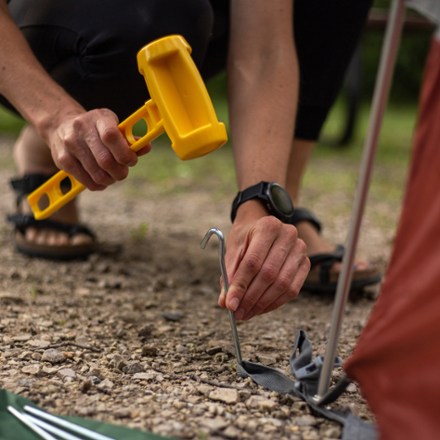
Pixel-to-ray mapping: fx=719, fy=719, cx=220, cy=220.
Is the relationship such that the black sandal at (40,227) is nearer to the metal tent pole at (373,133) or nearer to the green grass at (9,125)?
the metal tent pole at (373,133)

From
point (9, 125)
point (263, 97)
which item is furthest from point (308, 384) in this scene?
point (9, 125)

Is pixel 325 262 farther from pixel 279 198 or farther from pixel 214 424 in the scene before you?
pixel 214 424

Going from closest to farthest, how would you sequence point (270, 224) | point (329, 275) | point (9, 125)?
point (270, 224) < point (329, 275) < point (9, 125)

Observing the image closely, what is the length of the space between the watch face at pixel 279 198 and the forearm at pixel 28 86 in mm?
359

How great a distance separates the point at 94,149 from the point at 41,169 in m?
0.84

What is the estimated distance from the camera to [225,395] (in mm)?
1026

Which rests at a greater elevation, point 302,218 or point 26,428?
point 302,218

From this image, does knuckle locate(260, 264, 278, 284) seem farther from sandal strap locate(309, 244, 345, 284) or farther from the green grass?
the green grass

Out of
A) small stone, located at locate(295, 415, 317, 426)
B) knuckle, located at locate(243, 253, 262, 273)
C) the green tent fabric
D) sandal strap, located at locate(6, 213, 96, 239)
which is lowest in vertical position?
the green tent fabric

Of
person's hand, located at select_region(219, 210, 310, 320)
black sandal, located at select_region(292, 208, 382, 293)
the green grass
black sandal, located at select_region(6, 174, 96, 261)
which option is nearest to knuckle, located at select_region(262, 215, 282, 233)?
person's hand, located at select_region(219, 210, 310, 320)

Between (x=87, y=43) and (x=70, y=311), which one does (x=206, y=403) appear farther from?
(x=87, y=43)

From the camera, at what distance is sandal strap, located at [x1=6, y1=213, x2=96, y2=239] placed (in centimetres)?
184

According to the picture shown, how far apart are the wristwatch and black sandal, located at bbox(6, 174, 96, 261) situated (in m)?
Answer: 0.66

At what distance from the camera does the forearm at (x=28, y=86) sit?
1.20m
